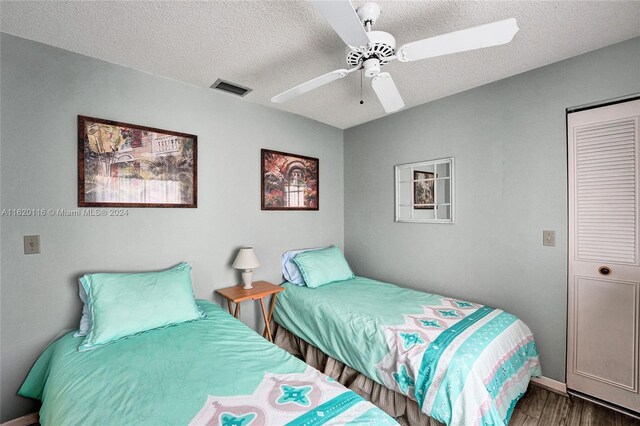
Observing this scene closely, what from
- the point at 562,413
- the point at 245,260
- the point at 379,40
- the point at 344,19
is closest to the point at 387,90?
the point at 379,40

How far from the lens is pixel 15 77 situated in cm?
169

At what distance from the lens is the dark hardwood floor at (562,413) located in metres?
1.76

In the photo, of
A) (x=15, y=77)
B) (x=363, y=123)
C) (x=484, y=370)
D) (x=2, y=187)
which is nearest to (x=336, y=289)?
(x=484, y=370)

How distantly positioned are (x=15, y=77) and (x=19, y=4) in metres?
0.47

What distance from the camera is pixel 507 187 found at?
2291 mm

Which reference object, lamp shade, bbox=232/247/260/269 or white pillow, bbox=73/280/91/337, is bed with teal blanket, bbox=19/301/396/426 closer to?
white pillow, bbox=73/280/91/337

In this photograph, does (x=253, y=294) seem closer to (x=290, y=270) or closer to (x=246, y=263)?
(x=246, y=263)

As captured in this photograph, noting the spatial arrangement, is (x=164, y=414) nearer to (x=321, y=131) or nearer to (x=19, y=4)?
(x=19, y=4)

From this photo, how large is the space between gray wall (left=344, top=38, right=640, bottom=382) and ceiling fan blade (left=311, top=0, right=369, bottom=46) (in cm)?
167

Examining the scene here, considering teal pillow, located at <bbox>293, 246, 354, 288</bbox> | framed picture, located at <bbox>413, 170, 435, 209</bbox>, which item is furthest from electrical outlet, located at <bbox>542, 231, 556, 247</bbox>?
teal pillow, located at <bbox>293, 246, 354, 288</bbox>

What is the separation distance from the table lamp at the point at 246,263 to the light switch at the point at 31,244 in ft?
4.19

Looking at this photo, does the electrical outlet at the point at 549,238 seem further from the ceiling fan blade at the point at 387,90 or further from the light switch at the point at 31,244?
the light switch at the point at 31,244

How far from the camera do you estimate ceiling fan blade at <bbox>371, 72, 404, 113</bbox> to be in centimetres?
159

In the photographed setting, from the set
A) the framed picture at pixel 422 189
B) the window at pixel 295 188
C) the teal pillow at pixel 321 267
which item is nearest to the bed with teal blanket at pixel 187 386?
the teal pillow at pixel 321 267
